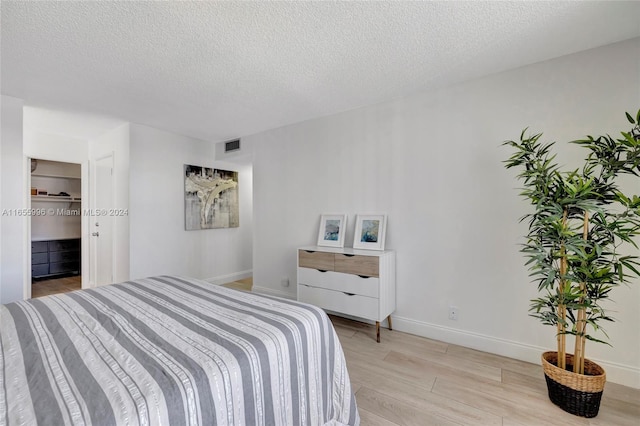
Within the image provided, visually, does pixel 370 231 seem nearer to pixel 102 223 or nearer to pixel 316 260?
pixel 316 260

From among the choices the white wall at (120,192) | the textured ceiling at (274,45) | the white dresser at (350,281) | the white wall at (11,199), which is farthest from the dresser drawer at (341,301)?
the white wall at (11,199)

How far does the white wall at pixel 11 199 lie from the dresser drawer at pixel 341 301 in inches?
114

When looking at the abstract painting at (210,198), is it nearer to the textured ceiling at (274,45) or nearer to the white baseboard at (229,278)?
the white baseboard at (229,278)

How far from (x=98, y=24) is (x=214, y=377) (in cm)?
218

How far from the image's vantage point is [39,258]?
4.92 metres

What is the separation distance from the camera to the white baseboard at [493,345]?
6.28 feet

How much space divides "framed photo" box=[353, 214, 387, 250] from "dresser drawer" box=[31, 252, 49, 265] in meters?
5.77

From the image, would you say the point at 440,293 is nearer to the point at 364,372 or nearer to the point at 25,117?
the point at 364,372

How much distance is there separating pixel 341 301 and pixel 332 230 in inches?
32.7

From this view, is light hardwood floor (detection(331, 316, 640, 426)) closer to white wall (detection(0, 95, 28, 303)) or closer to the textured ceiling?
the textured ceiling

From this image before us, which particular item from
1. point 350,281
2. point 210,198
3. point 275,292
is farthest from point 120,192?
point 350,281

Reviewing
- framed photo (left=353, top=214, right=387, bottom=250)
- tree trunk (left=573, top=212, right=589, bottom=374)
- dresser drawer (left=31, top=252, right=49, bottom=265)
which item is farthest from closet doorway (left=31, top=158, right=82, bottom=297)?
tree trunk (left=573, top=212, right=589, bottom=374)

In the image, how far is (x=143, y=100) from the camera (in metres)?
2.86

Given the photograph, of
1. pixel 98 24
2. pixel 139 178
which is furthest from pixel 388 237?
pixel 139 178
